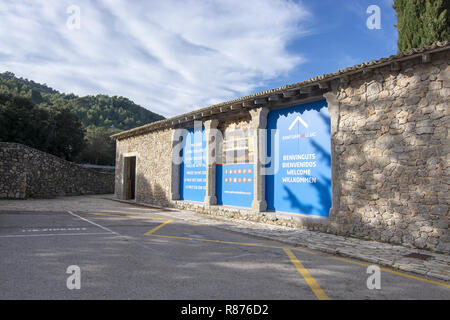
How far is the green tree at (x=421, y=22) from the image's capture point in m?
11.4

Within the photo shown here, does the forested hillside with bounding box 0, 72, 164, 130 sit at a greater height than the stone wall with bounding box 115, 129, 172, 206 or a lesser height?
greater

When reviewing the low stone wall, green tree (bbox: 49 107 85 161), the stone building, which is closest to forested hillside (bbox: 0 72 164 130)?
green tree (bbox: 49 107 85 161)

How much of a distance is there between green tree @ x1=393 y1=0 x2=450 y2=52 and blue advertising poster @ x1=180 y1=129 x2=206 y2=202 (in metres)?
9.50

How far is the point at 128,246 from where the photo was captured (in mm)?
5836

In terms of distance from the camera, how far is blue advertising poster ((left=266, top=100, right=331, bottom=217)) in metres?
8.55

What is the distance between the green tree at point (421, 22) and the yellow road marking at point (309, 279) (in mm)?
11201

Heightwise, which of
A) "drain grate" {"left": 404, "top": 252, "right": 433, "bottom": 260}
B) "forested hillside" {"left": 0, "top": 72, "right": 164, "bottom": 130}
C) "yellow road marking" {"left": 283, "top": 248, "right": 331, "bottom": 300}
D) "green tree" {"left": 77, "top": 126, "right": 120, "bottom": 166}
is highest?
"forested hillside" {"left": 0, "top": 72, "right": 164, "bottom": 130}

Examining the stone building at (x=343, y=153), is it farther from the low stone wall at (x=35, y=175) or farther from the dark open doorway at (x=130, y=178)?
the low stone wall at (x=35, y=175)

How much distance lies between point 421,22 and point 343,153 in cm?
821

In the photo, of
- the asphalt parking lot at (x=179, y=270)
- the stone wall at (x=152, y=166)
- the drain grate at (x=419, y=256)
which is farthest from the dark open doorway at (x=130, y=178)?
the drain grate at (x=419, y=256)

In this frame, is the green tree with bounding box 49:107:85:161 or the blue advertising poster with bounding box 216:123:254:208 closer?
the blue advertising poster with bounding box 216:123:254:208

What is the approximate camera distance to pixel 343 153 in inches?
313

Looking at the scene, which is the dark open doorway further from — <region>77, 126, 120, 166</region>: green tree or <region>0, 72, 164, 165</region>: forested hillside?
<region>77, 126, 120, 166</region>: green tree
